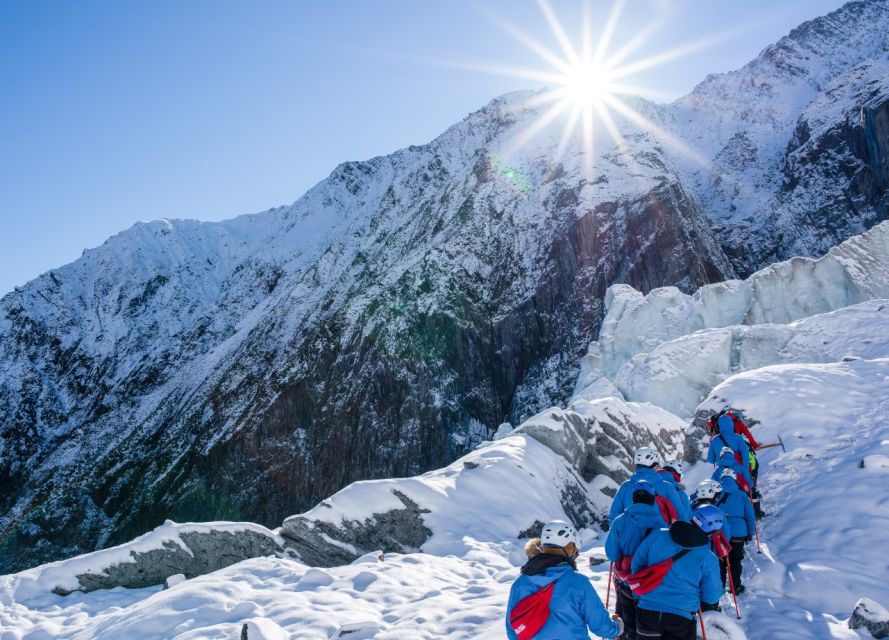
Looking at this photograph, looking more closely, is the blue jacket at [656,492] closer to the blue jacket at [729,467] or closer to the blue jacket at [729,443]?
the blue jacket at [729,467]

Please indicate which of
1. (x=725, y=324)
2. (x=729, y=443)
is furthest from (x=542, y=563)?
(x=725, y=324)

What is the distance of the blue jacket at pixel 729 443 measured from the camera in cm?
1089

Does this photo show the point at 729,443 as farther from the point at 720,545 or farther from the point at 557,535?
the point at 557,535

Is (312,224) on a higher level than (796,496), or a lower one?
higher

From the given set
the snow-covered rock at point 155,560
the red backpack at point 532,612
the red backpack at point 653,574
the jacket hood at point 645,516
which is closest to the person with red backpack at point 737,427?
the jacket hood at point 645,516

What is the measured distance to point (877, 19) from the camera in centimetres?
12750

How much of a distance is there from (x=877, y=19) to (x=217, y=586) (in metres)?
165

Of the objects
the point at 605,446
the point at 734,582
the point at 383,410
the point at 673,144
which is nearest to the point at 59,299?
the point at 383,410

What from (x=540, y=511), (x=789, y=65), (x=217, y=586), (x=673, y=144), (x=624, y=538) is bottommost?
(x=540, y=511)

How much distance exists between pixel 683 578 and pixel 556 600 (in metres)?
1.50

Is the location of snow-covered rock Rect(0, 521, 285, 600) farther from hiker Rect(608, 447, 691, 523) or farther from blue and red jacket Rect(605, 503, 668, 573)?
blue and red jacket Rect(605, 503, 668, 573)

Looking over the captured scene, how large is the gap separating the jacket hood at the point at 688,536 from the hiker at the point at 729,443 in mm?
5863

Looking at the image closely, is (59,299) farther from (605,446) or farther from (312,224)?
(605,446)

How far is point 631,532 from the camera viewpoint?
20.3ft
